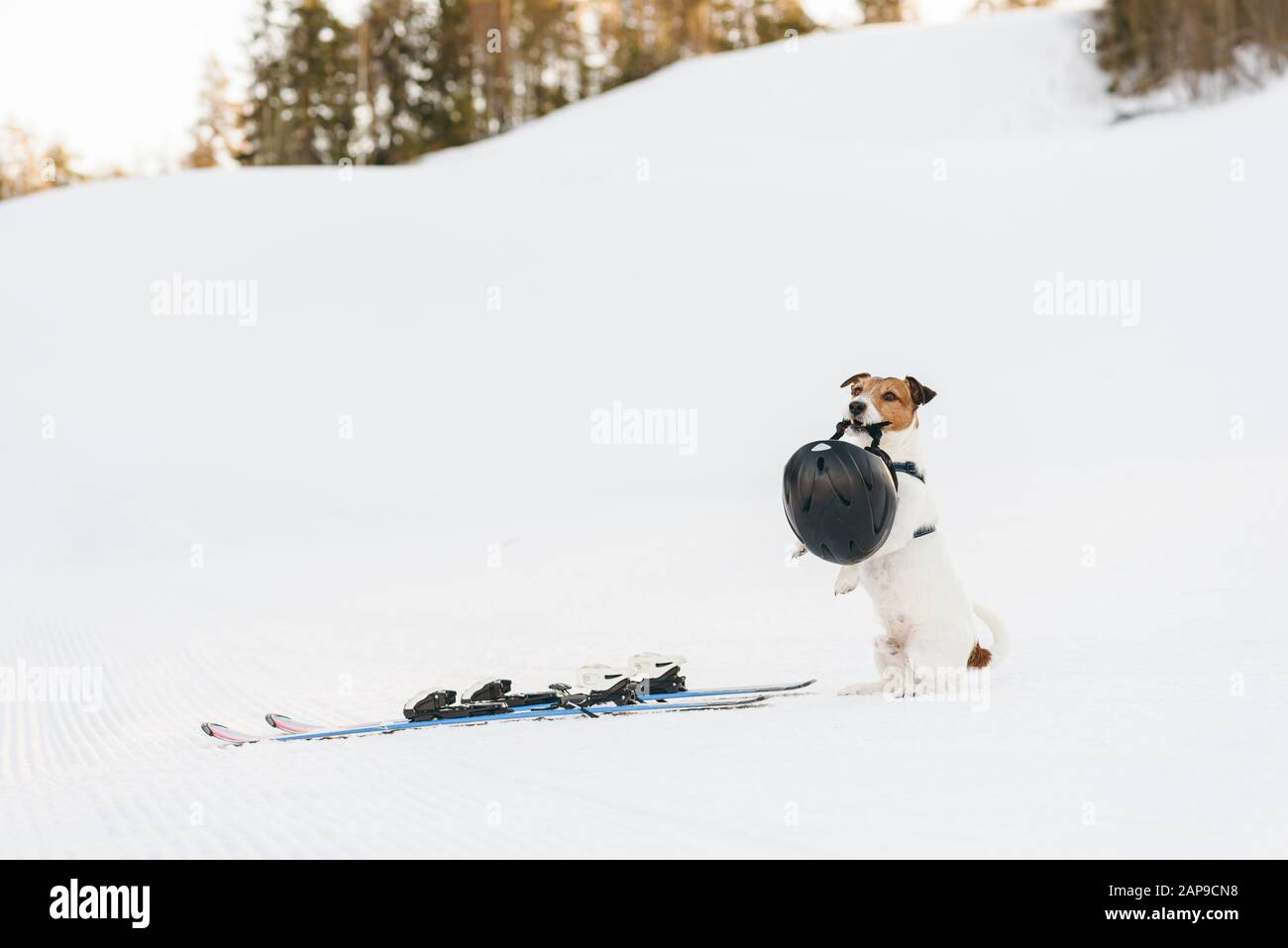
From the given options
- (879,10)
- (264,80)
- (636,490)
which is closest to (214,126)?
(264,80)

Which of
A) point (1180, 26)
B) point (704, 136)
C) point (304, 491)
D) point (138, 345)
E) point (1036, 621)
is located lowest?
point (1036, 621)

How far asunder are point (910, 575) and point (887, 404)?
0.61m

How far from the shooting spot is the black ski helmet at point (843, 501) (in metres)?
3.46

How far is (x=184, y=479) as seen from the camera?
468 inches

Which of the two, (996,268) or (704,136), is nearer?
(996,268)

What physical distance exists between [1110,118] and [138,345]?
78.2 feet

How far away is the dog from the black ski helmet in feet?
0.69

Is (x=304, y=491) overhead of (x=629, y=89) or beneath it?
beneath

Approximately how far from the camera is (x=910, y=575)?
3.79 metres

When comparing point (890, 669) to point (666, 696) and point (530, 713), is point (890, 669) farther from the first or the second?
point (530, 713)

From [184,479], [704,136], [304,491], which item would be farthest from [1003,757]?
[704,136]

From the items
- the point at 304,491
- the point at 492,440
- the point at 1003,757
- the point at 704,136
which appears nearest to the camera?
the point at 1003,757

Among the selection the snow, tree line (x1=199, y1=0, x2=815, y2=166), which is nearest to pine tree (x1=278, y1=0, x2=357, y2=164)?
tree line (x1=199, y1=0, x2=815, y2=166)

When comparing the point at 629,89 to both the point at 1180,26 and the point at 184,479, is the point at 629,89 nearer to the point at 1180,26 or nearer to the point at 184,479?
the point at 1180,26
